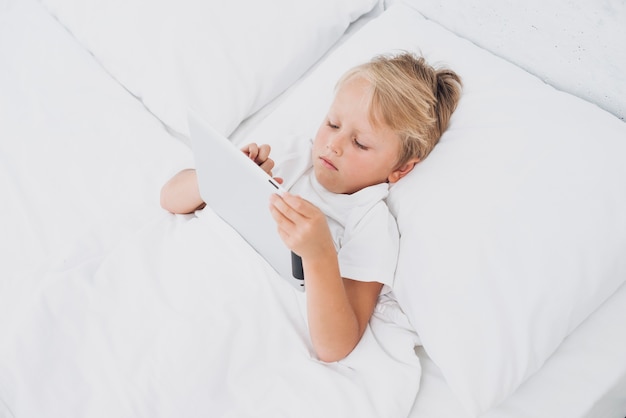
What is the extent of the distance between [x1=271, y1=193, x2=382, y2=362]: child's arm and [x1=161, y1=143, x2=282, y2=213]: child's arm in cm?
28

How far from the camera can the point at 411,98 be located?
3.52 feet

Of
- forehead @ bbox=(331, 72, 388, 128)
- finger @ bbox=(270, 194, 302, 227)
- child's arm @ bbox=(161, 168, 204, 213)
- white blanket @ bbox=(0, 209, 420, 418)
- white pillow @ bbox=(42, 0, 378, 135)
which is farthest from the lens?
white pillow @ bbox=(42, 0, 378, 135)

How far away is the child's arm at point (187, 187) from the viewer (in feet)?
3.69

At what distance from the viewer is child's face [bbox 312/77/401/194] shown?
107 centimetres

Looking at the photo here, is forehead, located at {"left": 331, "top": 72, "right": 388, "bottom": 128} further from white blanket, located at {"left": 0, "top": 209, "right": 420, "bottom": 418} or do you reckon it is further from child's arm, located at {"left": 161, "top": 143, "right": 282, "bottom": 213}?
white blanket, located at {"left": 0, "top": 209, "right": 420, "bottom": 418}

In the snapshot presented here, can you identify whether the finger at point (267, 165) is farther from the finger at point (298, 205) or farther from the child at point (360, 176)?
the finger at point (298, 205)

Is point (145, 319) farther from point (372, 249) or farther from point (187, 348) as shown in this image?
point (372, 249)

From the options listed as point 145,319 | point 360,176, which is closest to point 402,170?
point 360,176

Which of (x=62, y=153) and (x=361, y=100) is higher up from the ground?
(x=361, y=100)

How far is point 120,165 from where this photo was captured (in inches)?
52.1

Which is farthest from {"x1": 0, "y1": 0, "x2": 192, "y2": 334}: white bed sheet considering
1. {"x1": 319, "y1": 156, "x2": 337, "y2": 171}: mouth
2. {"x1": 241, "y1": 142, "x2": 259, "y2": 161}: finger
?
{"x1": 319, "y1": 156, "x2": 337, "y2": 171}: mouth

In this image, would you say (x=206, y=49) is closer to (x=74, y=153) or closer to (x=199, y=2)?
(x=199, y=2)

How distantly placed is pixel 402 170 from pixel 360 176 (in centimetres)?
9

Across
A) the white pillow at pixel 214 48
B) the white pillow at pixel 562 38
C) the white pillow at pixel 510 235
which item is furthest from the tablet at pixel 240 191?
the white pillow at pixel 562 38
